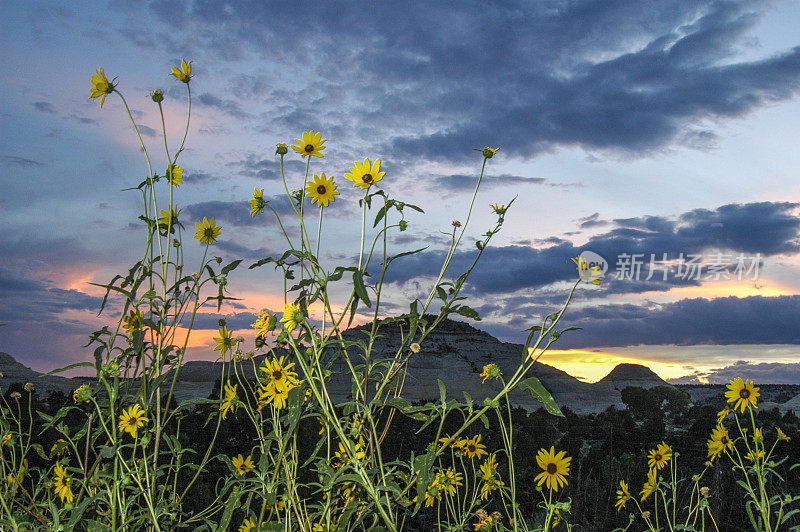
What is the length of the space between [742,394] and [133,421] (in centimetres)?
275

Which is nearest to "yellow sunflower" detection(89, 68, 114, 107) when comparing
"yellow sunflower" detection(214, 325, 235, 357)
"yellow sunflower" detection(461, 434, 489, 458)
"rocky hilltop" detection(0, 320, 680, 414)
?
"yellow sunflower" detection(214, 325, 235, 357)

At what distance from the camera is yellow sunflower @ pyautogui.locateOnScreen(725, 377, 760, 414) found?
2854mm

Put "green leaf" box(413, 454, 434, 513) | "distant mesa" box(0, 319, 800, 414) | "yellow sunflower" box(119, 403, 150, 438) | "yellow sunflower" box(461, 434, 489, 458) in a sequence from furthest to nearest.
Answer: "distant mesa" box(0, 319, 800, 414)
"yellow sunflower" box(461, 434, 489, 458)
"yellow sunflower" box(119, 403, 150, 438)
"green leaf" box(413, 454, 434, 513)

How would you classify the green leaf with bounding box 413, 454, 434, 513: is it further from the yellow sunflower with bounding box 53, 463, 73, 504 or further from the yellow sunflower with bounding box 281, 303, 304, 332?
the yellow sunflower with bounding box 53, 463, 73, 504

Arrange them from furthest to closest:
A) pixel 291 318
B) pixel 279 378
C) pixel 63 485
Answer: pixel 63 485 → pixel 279 378 → pixel 291 318

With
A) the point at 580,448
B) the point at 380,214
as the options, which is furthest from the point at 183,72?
the point at 580,448

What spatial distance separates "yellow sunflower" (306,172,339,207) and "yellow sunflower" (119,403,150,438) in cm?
105

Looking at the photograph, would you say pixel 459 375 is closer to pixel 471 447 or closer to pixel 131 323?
pixel 471 447

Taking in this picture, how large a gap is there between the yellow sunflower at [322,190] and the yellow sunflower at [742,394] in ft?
7.08

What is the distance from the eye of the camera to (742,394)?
288cm

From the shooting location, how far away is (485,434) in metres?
4.26

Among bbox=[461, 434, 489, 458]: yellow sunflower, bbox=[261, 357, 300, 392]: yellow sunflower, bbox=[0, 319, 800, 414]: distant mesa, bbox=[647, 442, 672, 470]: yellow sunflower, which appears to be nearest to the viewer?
bbox=[261, 357, 300, 392]: yellow sunflower

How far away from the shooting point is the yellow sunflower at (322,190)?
2.23 metres

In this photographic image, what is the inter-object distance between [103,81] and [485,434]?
10.7 feet
